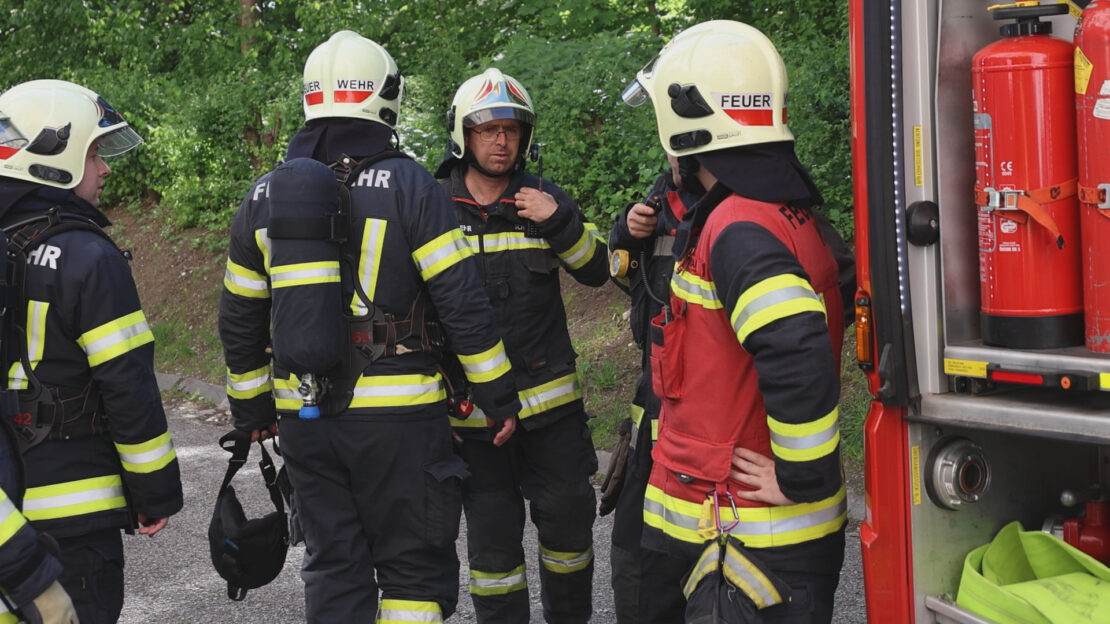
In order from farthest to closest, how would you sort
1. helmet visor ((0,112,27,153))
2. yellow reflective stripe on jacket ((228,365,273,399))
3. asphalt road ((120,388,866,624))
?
1. asphalt road ((120,388,866,624))
2. yellow reflective stripe on jacket ((228,365,273,399))
3. helmet visor ((0,112,27,153))

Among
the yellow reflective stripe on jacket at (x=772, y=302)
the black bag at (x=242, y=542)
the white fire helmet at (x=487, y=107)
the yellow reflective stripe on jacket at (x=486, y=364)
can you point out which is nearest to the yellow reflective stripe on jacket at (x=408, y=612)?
the black bag at (x=242, y=542)

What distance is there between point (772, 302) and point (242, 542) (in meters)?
2.11

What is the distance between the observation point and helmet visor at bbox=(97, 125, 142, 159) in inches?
146

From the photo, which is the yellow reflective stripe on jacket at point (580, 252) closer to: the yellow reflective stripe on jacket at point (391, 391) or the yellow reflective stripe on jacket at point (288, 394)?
the yellow reflective stripe on jacket at point (391, 391)

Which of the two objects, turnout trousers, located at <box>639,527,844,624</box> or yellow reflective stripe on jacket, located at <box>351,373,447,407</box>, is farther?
yellow reflective stripe on jacket, located at <box>351,373,447,407</box>

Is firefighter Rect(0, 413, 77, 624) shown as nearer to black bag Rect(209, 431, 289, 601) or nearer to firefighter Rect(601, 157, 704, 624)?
black bag Rect(209, 431, 289, 601)

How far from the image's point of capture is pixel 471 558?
4.36 metres

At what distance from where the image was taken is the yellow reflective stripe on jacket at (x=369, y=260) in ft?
12.2

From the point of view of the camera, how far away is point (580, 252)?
4484 mm

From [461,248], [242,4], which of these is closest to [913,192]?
[461,248]

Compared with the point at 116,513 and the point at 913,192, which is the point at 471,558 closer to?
the point at 116,513

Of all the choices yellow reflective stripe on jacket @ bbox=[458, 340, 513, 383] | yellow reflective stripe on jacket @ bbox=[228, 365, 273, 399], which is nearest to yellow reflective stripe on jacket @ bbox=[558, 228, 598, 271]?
yellow reflective stripe on jacket @ bbox=[458, 340, 513, 383]

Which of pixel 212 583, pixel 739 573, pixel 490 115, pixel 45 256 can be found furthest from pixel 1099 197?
pixel 212 583

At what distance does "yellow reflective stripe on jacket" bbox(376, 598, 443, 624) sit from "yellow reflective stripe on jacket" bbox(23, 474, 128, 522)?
86cm
